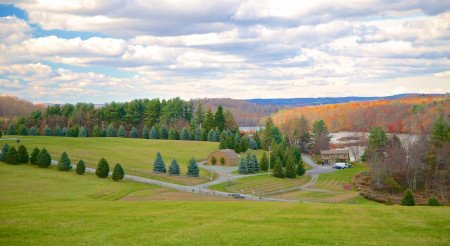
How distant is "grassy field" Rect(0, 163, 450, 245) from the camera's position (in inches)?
632

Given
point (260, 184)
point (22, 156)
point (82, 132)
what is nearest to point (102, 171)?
point (22, 156)

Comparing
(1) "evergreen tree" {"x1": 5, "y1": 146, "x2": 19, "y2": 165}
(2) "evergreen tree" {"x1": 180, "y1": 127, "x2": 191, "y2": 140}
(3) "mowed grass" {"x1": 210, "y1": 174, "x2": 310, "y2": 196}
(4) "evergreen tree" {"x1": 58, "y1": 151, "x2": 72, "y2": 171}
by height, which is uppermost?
(2) "evergreen tree" {"x1": 180, "y1": 127, "x2": 191, "y2": 140}

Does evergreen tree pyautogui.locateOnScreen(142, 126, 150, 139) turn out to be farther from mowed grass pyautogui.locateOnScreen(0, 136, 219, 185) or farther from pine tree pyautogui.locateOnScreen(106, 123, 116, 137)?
mowed grass pyautogui.locateOnScreen(0, 136, 219, 185)

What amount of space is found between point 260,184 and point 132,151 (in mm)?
32683

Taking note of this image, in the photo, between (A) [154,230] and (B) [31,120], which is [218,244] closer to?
(A) [154,230]

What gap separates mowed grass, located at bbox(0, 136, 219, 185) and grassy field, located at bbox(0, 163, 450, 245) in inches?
1367

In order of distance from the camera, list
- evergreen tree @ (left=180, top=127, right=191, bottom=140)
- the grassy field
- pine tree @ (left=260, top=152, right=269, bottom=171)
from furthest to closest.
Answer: evergreen tree @ (left=180, top=127, right=191, bottom=140), pine tree @ (left=260, top=152, right=269, bottom=171), the grassy field

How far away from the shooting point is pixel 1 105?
179750 mm

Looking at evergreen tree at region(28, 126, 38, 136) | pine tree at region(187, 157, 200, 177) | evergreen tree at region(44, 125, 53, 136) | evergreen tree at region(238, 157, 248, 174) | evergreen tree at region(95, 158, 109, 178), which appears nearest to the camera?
evergreen tree at region(95, 158, 109, 178)

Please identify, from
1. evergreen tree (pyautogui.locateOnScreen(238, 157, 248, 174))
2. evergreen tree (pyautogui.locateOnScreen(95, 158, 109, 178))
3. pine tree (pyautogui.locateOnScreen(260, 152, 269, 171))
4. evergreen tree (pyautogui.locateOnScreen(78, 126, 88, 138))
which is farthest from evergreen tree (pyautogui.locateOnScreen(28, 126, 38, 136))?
pine tree (pyautogui.locateOnScreen(260, 152, 269, 171))

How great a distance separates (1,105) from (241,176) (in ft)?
483

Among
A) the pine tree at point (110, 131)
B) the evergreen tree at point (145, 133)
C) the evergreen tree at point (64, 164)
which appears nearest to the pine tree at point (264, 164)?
the evergreen tree at point (64, 164)

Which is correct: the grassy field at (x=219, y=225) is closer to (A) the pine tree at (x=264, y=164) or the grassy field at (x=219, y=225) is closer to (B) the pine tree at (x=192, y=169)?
(B) the pine tree at (x=192, y=169)

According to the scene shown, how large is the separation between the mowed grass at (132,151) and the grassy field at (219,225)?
3472 cm
